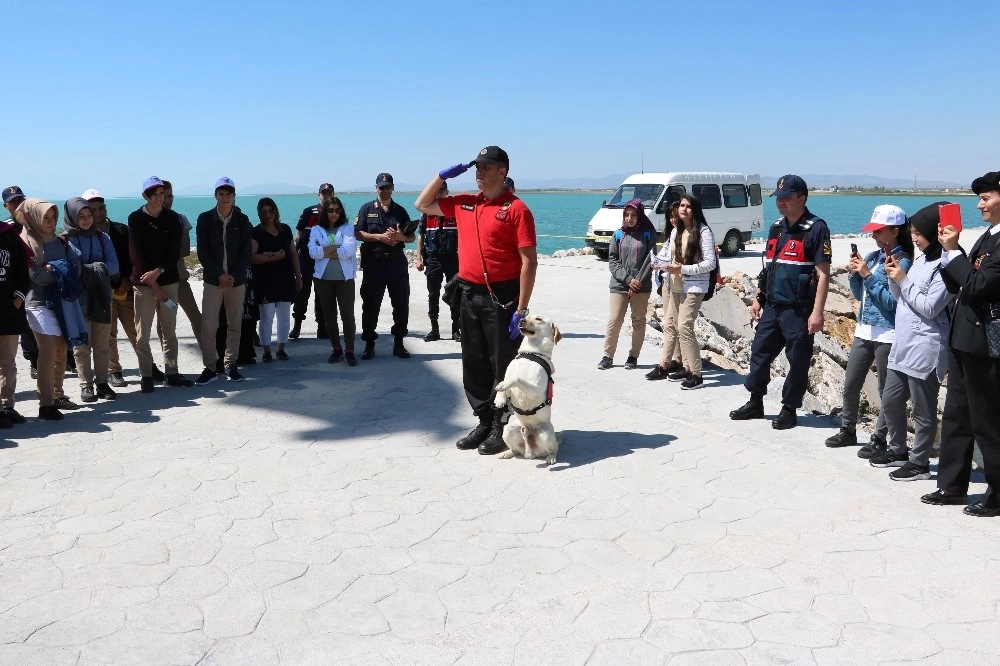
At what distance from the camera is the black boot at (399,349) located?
8.81 m

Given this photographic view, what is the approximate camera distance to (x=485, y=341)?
18.9 feet

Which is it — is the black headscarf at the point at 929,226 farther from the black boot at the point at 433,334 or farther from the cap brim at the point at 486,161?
the black boot at the point at 433,334

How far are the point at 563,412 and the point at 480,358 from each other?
4.23ft

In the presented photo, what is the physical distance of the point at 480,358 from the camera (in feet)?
18.9

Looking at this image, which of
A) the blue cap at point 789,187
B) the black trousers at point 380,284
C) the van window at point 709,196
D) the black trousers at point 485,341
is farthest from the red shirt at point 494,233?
the van window at point 709,196

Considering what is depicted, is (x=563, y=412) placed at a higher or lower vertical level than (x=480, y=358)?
lower

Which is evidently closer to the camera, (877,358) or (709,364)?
(877,358)

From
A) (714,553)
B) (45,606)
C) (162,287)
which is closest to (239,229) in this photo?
(162,287)

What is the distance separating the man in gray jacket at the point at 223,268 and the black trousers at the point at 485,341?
3062mm

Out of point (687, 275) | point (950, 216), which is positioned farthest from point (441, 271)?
point (950, 216)

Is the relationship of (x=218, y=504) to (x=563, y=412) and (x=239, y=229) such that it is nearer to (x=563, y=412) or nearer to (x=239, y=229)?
(x=563, y=412)

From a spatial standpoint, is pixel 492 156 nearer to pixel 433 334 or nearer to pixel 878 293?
pixel 878 293

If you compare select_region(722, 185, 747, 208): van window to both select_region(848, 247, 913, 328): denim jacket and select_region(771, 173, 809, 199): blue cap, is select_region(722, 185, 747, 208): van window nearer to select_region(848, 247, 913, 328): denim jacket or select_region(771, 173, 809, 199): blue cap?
select_region(771, 173, 809, 199): blue cap

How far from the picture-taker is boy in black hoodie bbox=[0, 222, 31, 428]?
19.9 ft
